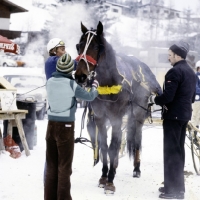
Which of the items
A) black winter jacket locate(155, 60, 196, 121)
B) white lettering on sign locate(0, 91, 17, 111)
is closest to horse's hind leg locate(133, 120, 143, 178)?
black winter jacket locate(155, 60, 196, 121)

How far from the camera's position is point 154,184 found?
5.79 m

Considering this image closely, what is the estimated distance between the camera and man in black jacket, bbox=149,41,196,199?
16.2ft

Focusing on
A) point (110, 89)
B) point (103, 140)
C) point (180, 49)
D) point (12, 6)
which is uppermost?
point (12, 6)

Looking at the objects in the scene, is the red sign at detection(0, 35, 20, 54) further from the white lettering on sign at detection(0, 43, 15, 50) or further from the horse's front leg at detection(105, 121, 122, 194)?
the horse's front leg at detection(105, 121, 122, 194)

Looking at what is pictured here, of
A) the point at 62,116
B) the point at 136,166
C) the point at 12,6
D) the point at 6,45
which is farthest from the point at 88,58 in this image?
the point at 12,6

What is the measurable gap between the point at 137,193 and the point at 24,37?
140 feet

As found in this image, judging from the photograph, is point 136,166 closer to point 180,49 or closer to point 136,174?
point 136,174

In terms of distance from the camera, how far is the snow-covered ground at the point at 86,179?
16.6ft

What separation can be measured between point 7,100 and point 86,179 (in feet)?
8.35

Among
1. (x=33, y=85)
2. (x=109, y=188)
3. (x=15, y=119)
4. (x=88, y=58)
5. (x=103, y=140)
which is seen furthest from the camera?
(x=33, y=85)

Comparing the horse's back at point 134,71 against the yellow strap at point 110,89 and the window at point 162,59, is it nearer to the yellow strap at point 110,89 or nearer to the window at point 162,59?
the yellow strap at point 110,89

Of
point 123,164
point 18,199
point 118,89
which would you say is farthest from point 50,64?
point 123,164

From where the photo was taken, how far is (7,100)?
7.38 m

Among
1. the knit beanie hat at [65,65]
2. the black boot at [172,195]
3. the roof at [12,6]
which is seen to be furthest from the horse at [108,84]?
the roof at [12,6]
